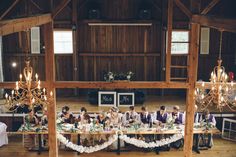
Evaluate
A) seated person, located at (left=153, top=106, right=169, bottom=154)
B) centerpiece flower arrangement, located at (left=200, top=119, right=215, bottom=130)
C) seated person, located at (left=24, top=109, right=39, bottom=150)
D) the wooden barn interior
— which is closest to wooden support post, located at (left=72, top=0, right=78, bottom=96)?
the wooden barn interior

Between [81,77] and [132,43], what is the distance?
2.70 metres

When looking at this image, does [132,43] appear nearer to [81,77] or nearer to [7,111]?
Result: [81,77]

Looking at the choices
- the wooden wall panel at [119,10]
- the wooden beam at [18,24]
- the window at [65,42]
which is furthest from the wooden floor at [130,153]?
the wooden wall panel at [119,10]

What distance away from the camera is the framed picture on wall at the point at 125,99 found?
49.9 feet

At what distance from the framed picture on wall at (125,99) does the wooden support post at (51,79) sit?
416cm

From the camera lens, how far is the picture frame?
15.2 meters

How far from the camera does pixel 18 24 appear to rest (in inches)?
286

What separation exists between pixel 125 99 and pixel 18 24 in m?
8.48

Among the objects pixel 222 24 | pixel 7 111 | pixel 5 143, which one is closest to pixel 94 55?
pixel 7 111

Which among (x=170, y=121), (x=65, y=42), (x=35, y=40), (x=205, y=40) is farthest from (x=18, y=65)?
(x=205, y=40)

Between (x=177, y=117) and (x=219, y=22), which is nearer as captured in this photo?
(x=219, y=22)

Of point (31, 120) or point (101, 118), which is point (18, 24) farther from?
point (101, 118)

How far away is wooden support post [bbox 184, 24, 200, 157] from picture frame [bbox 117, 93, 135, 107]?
13.3 ft

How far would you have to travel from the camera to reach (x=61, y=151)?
41.6 ft
